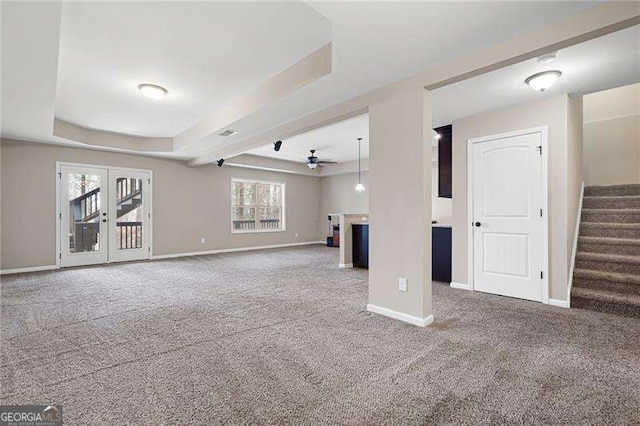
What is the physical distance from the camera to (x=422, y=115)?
2.93 m

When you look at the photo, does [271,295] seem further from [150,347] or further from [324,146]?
[324,146]

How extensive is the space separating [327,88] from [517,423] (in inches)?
120

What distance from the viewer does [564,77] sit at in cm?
311

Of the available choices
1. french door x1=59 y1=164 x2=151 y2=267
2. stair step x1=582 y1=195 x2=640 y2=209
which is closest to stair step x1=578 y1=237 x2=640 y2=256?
stair step x1=582 y1=195 x2=640 y2=209

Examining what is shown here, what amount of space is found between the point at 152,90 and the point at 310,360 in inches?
142

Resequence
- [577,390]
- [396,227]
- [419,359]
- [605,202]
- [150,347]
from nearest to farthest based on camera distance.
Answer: [577,390] → [419,359] → [150,347] → [396,227] → [605,202]

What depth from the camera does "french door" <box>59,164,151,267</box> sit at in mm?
6156

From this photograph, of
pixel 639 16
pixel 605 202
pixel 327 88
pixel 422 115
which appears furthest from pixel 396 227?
pixel 605 202

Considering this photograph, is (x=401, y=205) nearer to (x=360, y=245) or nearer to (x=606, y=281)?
(x=606, y=281)

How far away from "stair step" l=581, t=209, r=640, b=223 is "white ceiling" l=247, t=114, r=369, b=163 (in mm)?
3504

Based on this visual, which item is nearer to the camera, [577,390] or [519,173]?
[577,390]

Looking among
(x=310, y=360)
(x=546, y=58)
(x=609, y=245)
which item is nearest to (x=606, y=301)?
(x=609, y=245)

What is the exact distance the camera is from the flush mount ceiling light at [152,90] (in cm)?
379

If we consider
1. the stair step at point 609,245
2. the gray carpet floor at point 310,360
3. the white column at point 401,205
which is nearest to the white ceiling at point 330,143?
the white column at point 401,205
